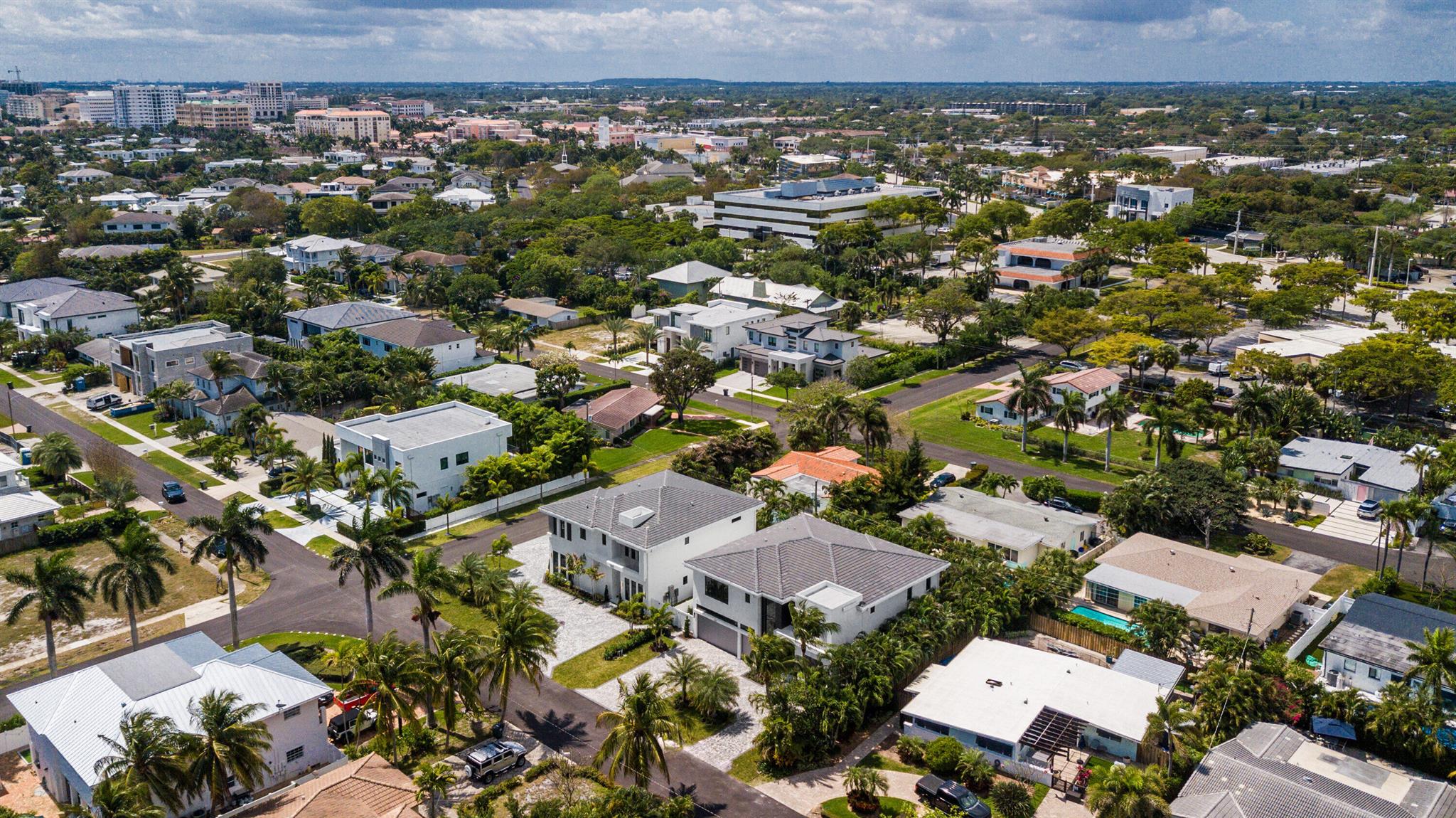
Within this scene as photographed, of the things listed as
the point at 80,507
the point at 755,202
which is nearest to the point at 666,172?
the point at 755,202

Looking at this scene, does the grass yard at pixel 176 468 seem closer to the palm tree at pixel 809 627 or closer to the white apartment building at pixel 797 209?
the palm tree at pixel 809 627

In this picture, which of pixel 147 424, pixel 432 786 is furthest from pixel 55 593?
pixel 147 424

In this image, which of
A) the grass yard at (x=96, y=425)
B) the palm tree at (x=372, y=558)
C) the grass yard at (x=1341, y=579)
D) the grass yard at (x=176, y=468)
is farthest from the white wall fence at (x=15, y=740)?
the grass yard at (x=1341, y=579)

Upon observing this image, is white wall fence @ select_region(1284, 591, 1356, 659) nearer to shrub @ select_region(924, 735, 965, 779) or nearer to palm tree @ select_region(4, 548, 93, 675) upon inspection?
shrub @ select_region(924, 735, 965, 779)

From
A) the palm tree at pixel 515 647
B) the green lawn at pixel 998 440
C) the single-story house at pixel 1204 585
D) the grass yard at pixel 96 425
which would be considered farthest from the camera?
the grass yard at pixel 96 425

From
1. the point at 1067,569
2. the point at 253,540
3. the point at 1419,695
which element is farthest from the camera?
the point at 1067,569

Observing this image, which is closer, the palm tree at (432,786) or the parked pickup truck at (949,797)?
the palm tree at (432,786)

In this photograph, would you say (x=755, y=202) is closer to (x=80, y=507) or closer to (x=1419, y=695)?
(x=80, y=507)
